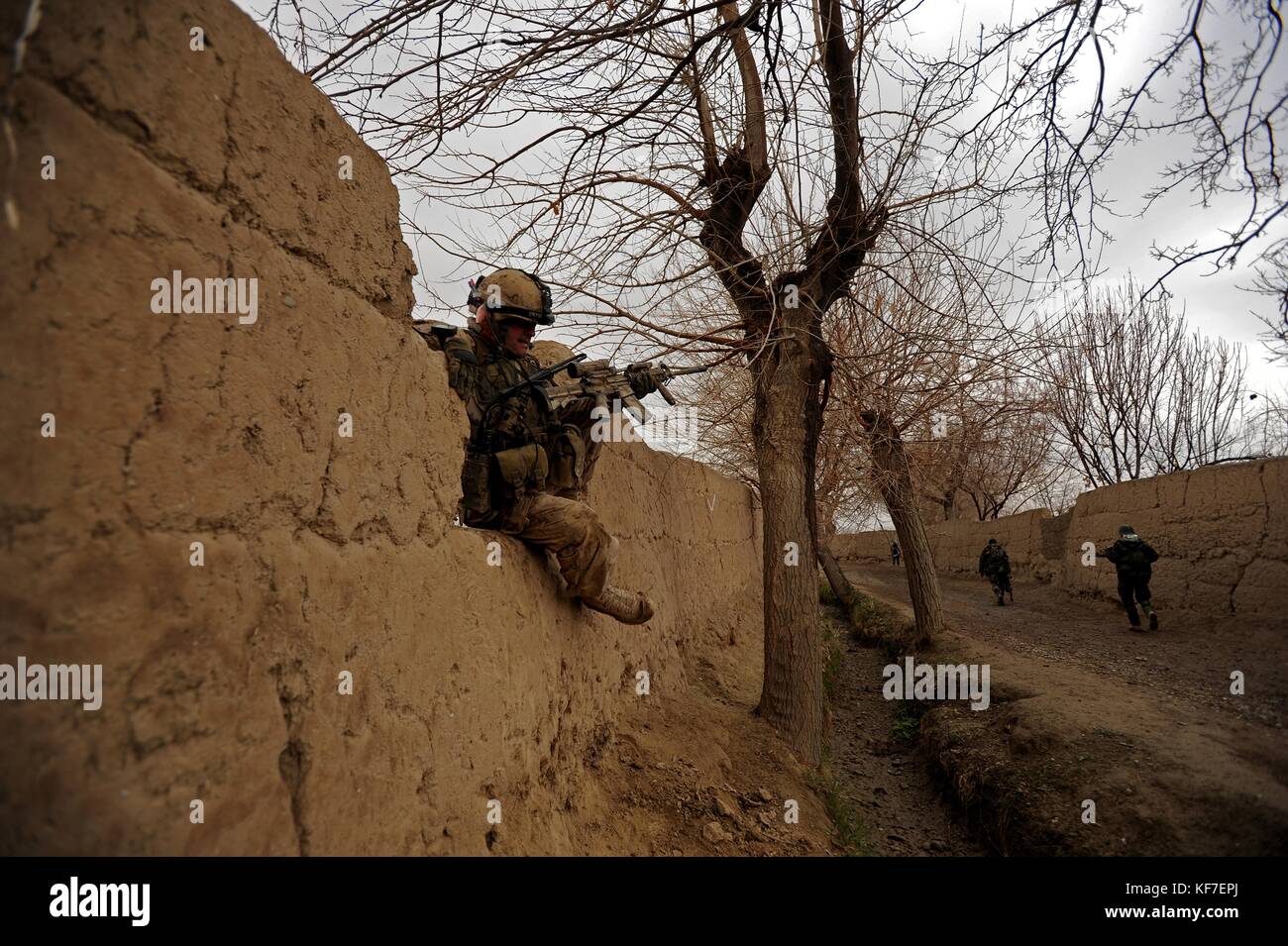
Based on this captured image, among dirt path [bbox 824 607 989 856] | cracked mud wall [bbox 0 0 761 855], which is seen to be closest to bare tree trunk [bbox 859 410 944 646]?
dirt path [bbox 824 607 989 856]

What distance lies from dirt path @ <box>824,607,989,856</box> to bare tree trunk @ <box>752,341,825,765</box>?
589mm

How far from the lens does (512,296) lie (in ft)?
9.96

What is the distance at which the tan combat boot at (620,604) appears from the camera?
3.27 metres

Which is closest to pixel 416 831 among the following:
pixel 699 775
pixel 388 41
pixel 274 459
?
pixel 274 459

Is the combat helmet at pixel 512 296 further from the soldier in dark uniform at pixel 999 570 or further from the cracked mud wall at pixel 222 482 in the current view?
the soldier in dark uniform at pixel 999 570

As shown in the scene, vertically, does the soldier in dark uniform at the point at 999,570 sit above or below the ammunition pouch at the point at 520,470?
below

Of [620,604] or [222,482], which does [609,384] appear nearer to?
[620,604]

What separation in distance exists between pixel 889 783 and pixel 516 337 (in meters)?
4.81

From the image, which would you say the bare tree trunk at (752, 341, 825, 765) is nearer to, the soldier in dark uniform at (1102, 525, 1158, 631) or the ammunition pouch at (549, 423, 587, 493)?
the ammunition pouch at (549, 423, 587, 493)

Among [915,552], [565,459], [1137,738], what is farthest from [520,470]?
[915,552]

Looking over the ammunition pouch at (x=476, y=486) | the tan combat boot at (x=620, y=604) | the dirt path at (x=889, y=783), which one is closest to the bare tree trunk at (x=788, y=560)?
the dirt path at (x=889, y=783)

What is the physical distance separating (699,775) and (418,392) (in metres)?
2.79

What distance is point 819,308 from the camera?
5.05 m
